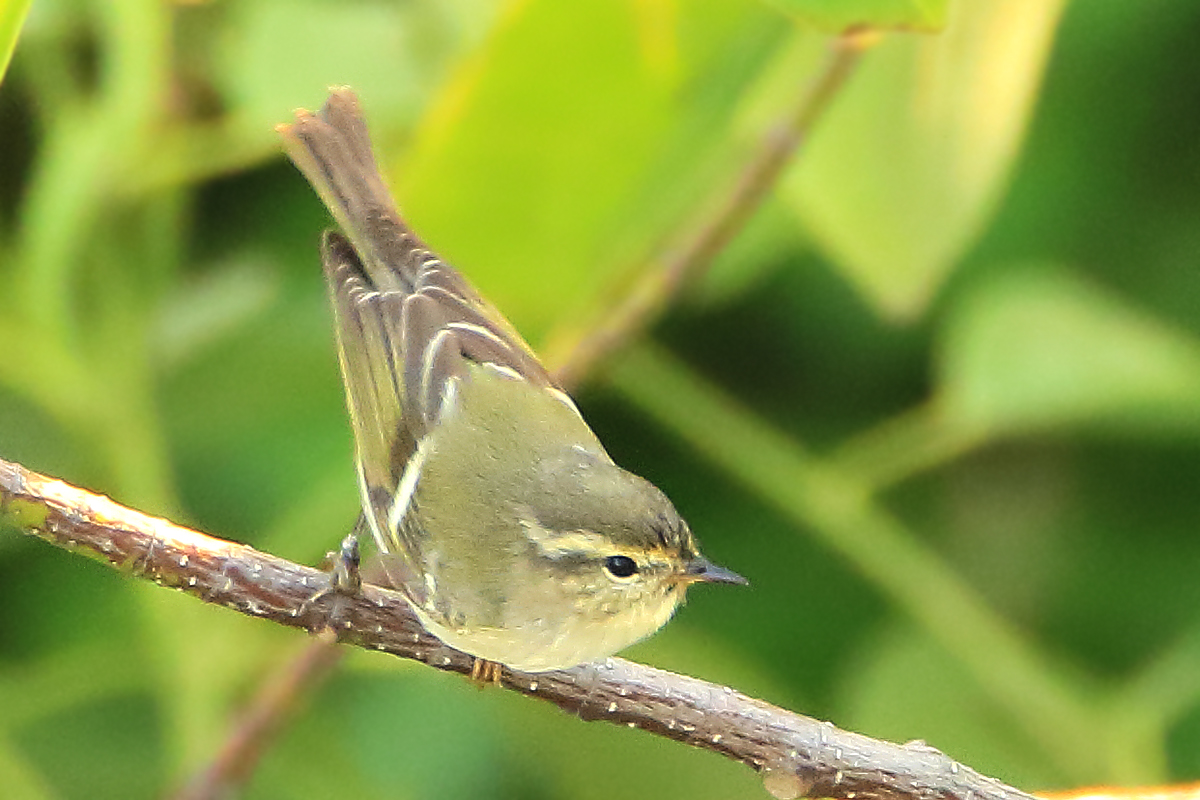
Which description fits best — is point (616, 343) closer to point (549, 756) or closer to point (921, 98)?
point (921, 98)

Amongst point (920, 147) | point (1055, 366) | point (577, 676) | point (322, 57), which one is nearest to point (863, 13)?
point (920, 147)

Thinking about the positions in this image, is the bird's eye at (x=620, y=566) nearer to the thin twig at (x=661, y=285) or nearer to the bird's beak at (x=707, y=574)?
the bird's beak at (x=707, y=574)

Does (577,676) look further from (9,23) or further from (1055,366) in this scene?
(1055,366)

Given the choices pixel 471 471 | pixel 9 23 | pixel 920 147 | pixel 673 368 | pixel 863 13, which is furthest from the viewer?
pixel 673 368

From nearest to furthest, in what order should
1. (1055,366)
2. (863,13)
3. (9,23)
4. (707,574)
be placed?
(9,23), (863,13), (707,574), (1055,366)

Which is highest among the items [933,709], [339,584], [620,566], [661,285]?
[661,285]

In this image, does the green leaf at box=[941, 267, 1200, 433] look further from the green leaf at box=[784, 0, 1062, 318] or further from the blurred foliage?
the green leaf at box=[784, 0, 1062, 318]

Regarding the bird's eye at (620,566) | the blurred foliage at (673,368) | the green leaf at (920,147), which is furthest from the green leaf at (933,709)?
the bird's eye at (620,566)
